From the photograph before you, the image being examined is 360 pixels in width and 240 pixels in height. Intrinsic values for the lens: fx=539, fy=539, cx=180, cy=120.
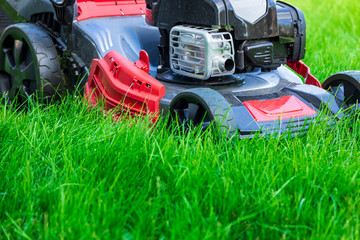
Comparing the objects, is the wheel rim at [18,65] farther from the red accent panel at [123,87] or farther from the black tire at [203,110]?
the black tire at [203,110]

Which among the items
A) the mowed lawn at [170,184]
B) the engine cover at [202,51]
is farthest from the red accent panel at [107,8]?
the mowed lawn at [170,184]

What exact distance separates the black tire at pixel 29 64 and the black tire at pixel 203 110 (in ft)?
2.36

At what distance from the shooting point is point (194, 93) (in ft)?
6.66

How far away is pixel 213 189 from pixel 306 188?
30 cm

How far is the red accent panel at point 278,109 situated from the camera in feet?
6.87

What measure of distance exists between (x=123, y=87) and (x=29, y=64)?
2.30 ft

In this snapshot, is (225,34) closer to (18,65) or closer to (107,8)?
(107,8)

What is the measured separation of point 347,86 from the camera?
7.80ft

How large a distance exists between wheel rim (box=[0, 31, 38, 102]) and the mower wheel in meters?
1.46

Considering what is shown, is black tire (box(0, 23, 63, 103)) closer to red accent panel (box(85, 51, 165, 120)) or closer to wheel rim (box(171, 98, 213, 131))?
red accent panel (box(85, 51, 165, 120))

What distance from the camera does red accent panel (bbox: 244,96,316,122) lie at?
209 cm

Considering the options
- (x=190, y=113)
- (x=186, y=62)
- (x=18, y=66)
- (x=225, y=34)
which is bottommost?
(x=18, y=66)

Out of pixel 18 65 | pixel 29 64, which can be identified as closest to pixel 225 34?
pixel 29 64

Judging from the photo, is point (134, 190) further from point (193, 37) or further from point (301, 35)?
point (301, 35)
